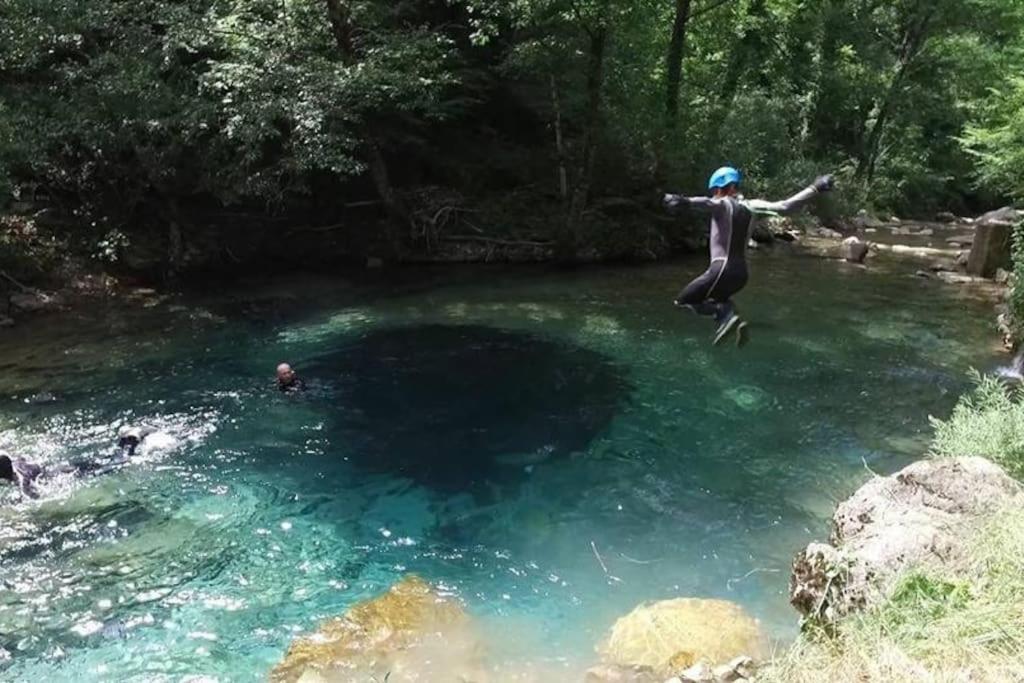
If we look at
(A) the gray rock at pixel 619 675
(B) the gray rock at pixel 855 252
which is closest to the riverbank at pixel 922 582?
(A) the gray rock at pixel 619 675

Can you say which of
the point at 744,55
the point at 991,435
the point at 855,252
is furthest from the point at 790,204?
the point at 744,55

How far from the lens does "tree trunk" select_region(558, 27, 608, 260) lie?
22.1m

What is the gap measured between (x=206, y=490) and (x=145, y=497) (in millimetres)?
722

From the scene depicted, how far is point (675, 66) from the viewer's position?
80.8 ft

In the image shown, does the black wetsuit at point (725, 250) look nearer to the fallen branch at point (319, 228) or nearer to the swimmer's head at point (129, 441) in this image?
the swimmer's head at point (129, 441)

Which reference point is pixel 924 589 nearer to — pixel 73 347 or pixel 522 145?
pixel 73 347

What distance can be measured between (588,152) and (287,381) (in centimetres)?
1325

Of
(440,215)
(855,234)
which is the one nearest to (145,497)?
(440,215)

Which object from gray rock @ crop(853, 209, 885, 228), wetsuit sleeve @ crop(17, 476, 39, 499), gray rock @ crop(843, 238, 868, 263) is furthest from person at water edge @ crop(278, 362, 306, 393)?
gray rock @ crop(853, 209, 885, 228)

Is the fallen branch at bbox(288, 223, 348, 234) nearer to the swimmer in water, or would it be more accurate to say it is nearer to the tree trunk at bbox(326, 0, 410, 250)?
the tree trunk at bbox(326, 0, 410, 250)

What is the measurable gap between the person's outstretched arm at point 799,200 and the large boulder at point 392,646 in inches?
190

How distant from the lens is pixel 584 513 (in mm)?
9953

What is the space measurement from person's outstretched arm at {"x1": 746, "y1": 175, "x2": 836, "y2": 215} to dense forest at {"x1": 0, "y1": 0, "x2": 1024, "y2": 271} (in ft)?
45.1

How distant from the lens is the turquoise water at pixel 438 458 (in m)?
8.05
